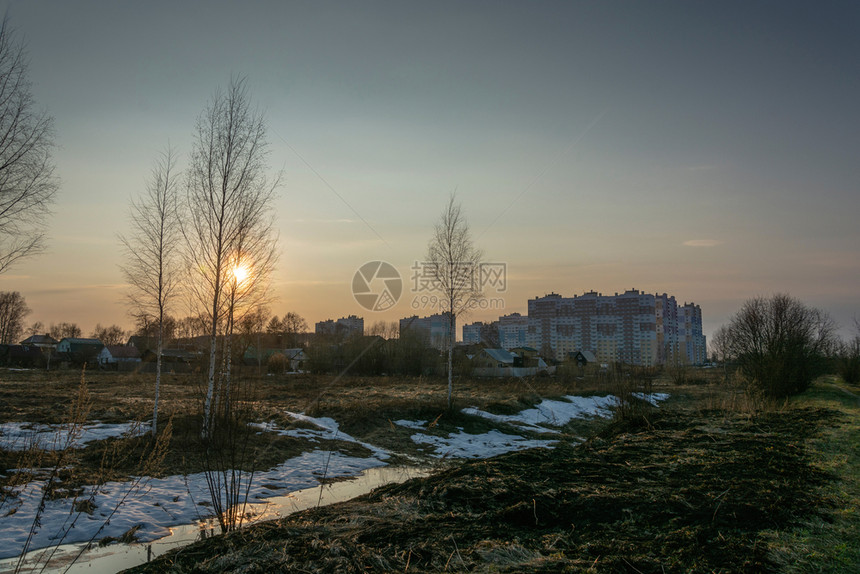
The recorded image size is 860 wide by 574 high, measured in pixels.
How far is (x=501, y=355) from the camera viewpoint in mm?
57156

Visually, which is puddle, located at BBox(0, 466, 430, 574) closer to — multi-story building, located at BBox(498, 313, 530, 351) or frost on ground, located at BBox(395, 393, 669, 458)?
frost on ground, located at BBox(395, 393, 669, 458)

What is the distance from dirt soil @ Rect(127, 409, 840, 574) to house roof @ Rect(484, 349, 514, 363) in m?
47.3

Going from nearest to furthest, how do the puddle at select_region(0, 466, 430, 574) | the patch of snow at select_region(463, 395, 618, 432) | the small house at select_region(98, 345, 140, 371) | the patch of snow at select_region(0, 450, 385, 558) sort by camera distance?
the puddle at select_region(0, 466, 430, 574) → the patch of snow at select_region(0, 450, 385, 558) → the patch of snow at select_region(463, 395, 618, 432) → the small house at select_region(98, 345, 140, 371)

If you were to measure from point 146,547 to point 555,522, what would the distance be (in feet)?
15.5

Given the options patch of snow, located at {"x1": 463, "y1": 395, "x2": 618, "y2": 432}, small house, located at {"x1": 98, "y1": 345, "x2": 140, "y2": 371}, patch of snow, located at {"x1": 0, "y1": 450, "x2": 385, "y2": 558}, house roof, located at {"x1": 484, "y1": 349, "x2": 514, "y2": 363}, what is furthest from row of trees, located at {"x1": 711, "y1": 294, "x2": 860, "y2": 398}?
small house, located at {"x1": 98, "y1": 345, "x2": 140, "y2": 371}

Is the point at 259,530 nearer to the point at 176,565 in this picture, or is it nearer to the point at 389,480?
the point at 176,565

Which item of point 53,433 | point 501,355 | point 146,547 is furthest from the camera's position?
point 501,355

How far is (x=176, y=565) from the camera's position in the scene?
14.1 feet

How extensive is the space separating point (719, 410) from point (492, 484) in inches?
502

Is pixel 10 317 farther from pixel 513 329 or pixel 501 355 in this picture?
pixel 513 329

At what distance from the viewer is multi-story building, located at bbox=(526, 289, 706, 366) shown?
361 ft

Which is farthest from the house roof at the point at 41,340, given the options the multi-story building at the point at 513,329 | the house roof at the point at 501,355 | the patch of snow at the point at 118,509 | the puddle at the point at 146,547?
the multi-story building at the point at 513,329

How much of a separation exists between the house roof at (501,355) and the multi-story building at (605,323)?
47.0 metres

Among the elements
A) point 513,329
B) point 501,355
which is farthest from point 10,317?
point 513,329
